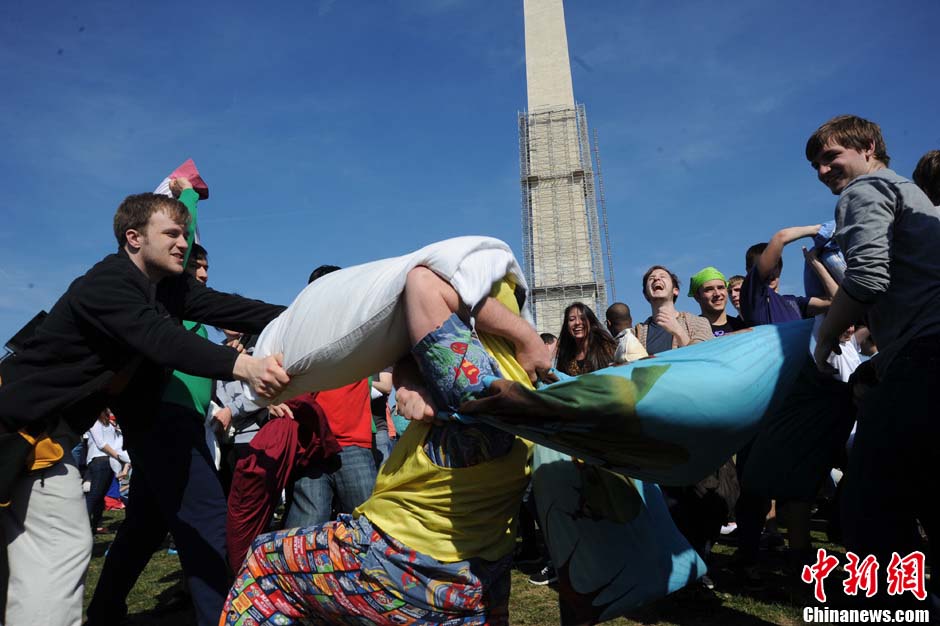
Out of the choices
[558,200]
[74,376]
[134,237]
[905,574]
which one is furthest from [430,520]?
[558,200]

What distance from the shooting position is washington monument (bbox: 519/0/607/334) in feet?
96.6

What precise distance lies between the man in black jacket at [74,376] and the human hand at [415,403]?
58 centimetres

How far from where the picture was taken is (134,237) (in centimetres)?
274

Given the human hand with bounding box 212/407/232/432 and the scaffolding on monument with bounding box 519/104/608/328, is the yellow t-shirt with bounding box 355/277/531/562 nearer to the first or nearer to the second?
the human hand with bounding box 212/407/232/432

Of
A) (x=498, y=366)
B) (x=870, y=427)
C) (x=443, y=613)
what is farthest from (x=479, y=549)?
(x=870, y=427)

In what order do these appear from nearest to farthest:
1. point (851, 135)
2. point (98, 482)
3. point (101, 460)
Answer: point (851, 135) → point (98, 482) → point (101, 460)

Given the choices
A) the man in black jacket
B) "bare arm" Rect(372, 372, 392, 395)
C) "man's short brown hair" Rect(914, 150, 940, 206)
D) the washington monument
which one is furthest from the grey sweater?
the washington monument

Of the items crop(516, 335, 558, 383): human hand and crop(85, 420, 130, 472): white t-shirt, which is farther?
crop(85, 420, 130, 472): white t-shirt

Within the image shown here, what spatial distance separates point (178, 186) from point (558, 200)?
94.9ft

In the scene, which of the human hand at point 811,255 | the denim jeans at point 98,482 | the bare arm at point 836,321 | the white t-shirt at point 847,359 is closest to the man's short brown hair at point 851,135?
the bare arm at point 836,321

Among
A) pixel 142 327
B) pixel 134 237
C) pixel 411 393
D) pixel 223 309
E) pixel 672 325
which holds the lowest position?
pixel 411 393

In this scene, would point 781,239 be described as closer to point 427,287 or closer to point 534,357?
point 534,357

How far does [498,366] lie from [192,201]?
218 cm

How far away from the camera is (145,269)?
278cm
